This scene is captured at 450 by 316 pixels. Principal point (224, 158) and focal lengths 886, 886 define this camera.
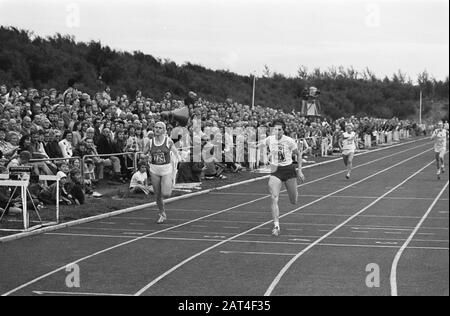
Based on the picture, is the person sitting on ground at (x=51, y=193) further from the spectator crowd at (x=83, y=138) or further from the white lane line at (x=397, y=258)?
the white lane line at (x=397, y=258)

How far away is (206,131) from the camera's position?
27.7m

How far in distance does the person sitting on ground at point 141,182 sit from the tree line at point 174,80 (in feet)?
45.8

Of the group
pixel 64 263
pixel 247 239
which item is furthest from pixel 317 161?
pixel 64 263

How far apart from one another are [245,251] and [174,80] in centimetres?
4731

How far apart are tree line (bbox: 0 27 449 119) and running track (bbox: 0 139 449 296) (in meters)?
19.0

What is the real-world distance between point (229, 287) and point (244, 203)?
10999mm

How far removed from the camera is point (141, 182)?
2189 cm

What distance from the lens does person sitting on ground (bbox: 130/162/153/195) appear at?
21484 millimetres

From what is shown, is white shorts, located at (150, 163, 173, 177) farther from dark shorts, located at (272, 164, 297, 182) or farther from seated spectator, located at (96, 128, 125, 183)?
seated spectator, located at (96, 128, 125, 183)

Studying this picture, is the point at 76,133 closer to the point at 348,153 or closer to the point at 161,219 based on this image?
the point at 161,219

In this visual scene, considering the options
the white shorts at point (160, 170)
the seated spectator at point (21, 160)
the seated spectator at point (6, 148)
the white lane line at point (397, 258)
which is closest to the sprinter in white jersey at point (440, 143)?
Result: the white lane line at point (397, 258)

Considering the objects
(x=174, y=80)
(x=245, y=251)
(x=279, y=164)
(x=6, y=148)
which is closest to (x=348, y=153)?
(x=6, y=148)
